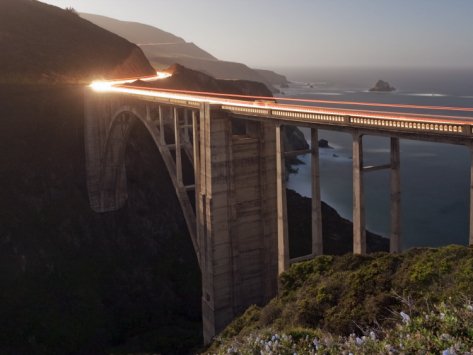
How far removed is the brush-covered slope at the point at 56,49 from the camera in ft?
198

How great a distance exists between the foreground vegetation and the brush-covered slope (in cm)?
4866

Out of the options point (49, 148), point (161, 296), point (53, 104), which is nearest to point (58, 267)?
point (161, 296)

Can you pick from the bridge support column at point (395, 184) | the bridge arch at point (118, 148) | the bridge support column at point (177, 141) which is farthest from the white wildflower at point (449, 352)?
the bridge arch at point (118, 148)

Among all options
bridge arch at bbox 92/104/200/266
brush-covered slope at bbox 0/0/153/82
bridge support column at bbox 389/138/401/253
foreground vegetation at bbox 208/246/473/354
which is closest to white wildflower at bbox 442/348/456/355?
foreground vegetation at bbox 208/246/473/354

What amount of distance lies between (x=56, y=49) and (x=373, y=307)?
203 ft

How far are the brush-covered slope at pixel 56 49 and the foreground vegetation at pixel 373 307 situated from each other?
48.7 m

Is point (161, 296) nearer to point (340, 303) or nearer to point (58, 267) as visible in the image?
point (58, 267)

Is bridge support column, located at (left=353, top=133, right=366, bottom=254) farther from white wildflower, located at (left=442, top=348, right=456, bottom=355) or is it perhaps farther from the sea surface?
the sea surface

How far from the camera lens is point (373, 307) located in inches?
650

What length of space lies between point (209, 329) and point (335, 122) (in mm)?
17554

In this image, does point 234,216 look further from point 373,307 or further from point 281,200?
point 373,307

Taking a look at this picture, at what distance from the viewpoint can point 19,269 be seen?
4431 centimetres

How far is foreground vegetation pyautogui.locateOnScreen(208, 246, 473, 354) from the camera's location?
10648 millimetres

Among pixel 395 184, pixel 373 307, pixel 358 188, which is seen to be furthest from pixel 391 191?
pixel 373 307
